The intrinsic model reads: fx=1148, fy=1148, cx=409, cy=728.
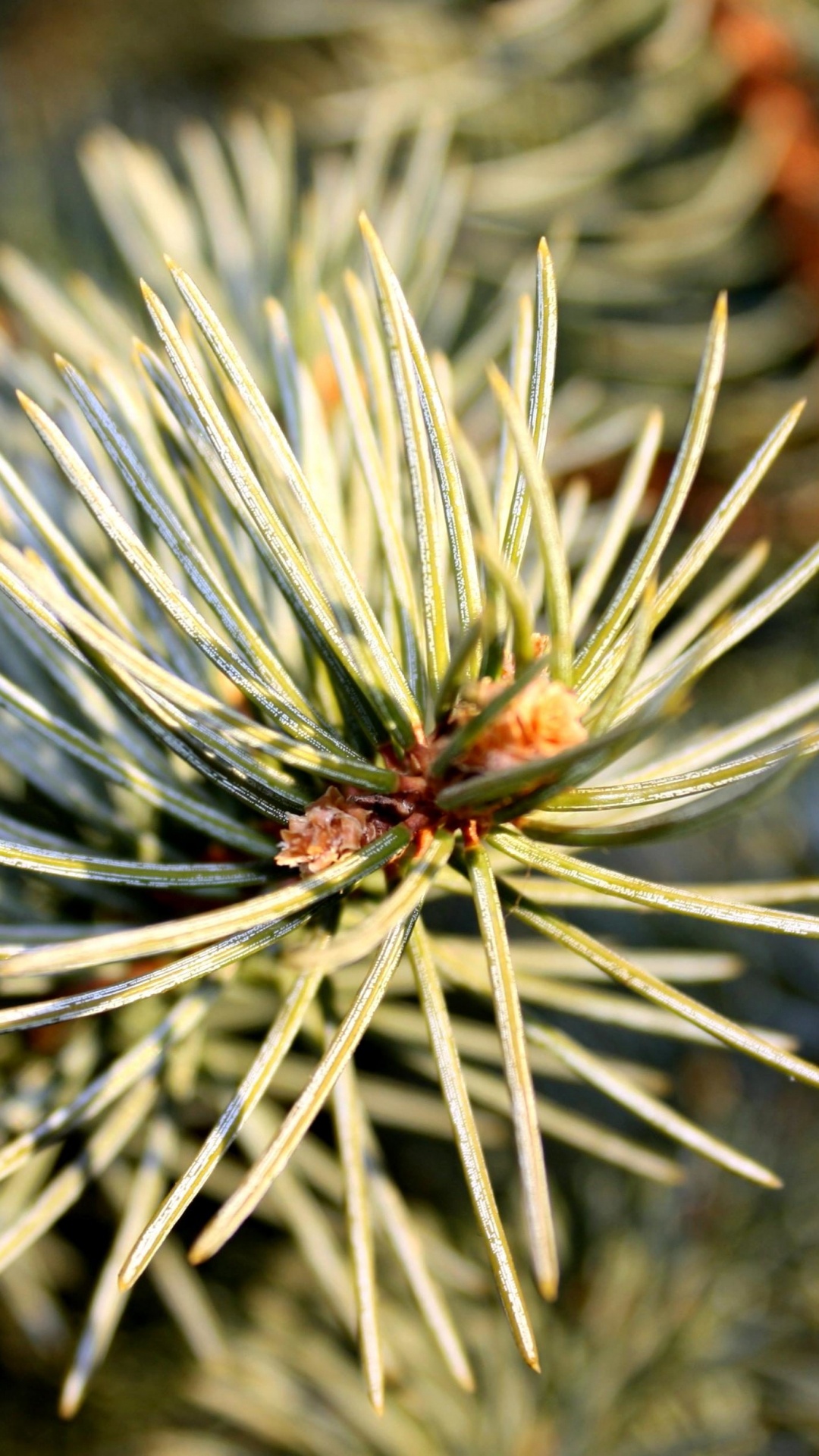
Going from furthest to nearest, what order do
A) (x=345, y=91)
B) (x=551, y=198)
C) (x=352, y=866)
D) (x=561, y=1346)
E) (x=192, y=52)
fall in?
(x=192, y=52), (x=345, y=91), (x=551, y=198), (x=561, y=1346), (x=352, y=866)

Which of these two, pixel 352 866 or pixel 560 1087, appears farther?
pixel 560 1087

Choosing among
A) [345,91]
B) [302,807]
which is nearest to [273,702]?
[302,807]

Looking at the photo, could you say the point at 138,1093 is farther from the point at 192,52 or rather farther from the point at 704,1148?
the point at 192,52

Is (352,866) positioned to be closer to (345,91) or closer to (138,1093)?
(138,1093)

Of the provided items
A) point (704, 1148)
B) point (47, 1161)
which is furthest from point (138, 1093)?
point (704, 1148)

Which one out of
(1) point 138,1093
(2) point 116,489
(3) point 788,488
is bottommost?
(1) point 138,1093

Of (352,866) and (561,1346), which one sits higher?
(352,866)

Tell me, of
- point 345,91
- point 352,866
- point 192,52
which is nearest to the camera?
point 352,866
